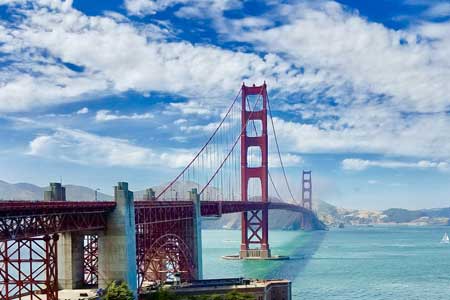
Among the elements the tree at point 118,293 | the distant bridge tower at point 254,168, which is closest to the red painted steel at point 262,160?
the distant bridge tower at point 254,168

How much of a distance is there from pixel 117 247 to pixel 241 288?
485 inches

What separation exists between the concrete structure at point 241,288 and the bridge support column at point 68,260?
8.59m

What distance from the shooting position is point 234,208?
90812 mm

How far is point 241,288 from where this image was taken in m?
53.0

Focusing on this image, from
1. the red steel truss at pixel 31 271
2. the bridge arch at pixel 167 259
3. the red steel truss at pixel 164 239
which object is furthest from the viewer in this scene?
the bridge arch at pixel 167 259

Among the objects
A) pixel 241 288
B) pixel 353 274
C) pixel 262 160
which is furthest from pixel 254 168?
pixel 241 288

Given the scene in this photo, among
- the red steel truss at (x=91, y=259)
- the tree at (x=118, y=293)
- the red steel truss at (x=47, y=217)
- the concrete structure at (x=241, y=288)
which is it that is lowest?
the concrete structure at (x=241, y=288)

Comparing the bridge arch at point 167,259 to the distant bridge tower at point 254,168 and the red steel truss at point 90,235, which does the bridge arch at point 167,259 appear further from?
the distant bridge tower at point 254,168

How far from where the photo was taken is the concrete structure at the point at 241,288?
172ft

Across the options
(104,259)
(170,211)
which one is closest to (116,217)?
(104,259)

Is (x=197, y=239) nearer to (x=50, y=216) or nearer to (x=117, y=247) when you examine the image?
(x=117, y=247)

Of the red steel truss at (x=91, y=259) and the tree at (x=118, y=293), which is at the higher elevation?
the red steel truss at (x=91, y=259)

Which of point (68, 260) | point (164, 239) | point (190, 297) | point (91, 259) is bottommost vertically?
point (190, 297)

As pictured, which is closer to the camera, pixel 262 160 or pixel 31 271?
pixel 31 271
